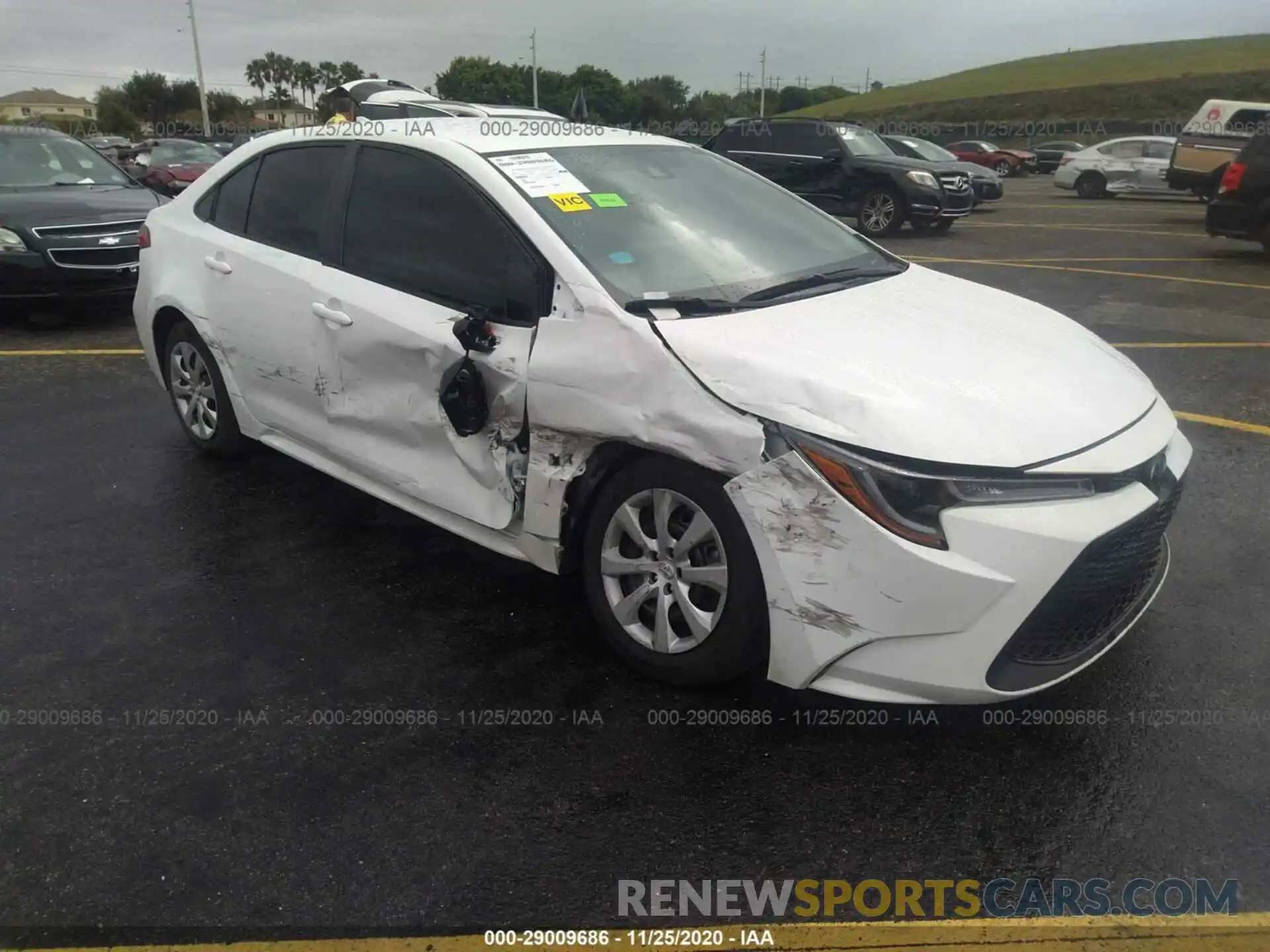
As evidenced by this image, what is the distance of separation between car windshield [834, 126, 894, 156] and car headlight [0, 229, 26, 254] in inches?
421

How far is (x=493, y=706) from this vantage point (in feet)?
9.94

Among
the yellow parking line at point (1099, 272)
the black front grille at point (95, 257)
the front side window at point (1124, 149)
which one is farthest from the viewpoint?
the front side window at point (1124, 149)

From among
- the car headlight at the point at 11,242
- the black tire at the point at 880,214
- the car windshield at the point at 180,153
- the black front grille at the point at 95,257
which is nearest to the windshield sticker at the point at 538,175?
the black front grille at the point at 95,257

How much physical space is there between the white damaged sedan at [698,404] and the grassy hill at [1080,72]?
209ft

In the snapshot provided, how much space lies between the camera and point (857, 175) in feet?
46.8

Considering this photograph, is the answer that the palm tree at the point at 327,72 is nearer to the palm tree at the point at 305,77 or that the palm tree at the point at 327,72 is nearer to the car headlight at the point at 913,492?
the palm tree at the point at 305,77

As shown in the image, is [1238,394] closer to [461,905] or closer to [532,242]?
[532,242]

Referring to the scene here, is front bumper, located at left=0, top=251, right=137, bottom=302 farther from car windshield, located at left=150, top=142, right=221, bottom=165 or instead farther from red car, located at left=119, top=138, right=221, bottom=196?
car windshield, located at left=150, top=142, right=221, bottom=165

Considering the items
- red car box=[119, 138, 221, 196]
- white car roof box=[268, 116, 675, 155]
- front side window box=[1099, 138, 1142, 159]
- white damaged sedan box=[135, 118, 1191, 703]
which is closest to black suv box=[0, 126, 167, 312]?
white damaged sedan box=[135, 118, 1191, 703]

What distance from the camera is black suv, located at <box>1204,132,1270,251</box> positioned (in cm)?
1112

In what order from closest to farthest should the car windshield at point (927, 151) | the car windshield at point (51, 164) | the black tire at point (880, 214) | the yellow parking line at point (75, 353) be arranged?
1. the yellow parking line at point (75, 353)
2. the car windshield at point (51, 164)
3. the black tire at point (880, 214)
4. the car windshield at point (927, 151)

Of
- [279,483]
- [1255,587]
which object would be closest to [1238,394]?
[1255,587]

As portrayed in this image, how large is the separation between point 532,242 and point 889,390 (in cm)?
126

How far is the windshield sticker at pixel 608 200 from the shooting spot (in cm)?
341
